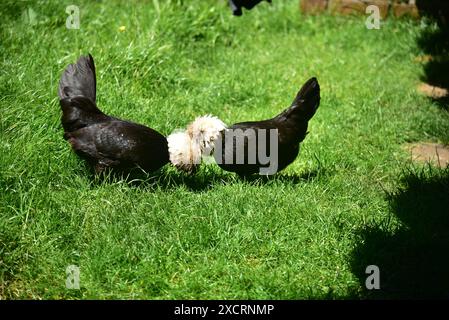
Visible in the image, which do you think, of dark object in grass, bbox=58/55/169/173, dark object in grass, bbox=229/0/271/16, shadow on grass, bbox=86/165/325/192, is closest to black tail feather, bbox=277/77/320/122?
shadow on grass, bbox=86/165/325/192

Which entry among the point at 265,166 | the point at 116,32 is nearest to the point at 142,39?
the point at 116,32

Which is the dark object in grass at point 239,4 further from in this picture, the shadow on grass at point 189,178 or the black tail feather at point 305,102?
the shadow on grass at point 189,178

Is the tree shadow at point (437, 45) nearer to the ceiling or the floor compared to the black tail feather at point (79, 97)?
nearer to the ceiling

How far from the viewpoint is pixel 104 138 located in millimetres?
4066

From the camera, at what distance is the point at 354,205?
4188 millimetres

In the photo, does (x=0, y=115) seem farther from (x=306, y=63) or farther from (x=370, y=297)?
(x=306, y=63)

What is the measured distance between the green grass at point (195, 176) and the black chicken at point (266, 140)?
6.4 inches

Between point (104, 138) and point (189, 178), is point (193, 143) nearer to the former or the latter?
point (189, 178)

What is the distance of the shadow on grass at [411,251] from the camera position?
337 cm

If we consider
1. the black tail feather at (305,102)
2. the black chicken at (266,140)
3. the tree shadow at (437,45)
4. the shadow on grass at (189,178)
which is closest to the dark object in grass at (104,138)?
the shadow on grass at (189,178)

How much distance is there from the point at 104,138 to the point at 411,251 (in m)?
2.24

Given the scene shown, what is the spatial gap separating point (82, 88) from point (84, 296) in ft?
5.54

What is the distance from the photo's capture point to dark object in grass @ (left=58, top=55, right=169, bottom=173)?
4066 millimetres

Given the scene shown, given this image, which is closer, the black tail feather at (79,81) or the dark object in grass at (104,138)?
the dark object in grass at (104,138)
